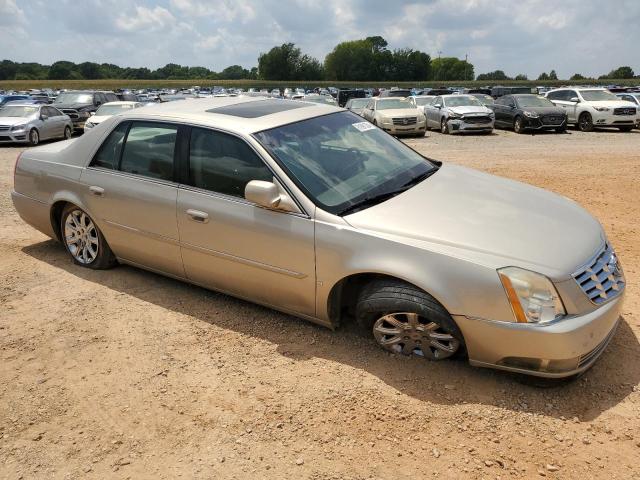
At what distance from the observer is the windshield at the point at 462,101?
20484 millimetres

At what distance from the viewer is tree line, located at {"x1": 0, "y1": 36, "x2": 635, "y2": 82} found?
115875mm

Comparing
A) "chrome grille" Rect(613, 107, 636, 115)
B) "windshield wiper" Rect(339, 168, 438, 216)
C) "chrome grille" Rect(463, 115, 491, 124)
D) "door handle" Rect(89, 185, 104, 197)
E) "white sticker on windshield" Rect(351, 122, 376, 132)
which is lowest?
"chrome grille" Rect(463, 115, 491, 124)

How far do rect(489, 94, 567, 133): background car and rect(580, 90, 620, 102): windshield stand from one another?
146cm

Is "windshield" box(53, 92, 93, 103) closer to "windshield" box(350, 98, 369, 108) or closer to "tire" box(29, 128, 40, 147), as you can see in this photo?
"tire" box(29, 128, 40, 147)

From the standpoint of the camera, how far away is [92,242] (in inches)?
197

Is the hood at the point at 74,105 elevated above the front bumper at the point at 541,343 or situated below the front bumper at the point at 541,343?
above

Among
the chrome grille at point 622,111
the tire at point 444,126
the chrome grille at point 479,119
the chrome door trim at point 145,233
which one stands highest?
the chrome door trim at point 145,233

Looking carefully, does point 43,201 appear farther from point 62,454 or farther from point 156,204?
point 62,454

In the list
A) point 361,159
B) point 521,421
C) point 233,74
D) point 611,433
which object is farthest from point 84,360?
point 233,74

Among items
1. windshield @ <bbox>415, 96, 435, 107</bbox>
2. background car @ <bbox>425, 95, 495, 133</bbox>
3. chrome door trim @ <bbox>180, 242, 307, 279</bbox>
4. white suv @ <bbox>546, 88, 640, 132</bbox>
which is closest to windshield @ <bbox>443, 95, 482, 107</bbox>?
background car @ <bbox>425, 95, 495, 133</bbox>

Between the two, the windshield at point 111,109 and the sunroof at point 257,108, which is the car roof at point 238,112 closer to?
the sunroof at point 257,108

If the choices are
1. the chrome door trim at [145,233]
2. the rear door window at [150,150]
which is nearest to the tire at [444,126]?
the rear door window at [150,150]

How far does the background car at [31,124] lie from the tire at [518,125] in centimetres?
1599

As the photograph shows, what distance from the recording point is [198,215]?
398 cm
